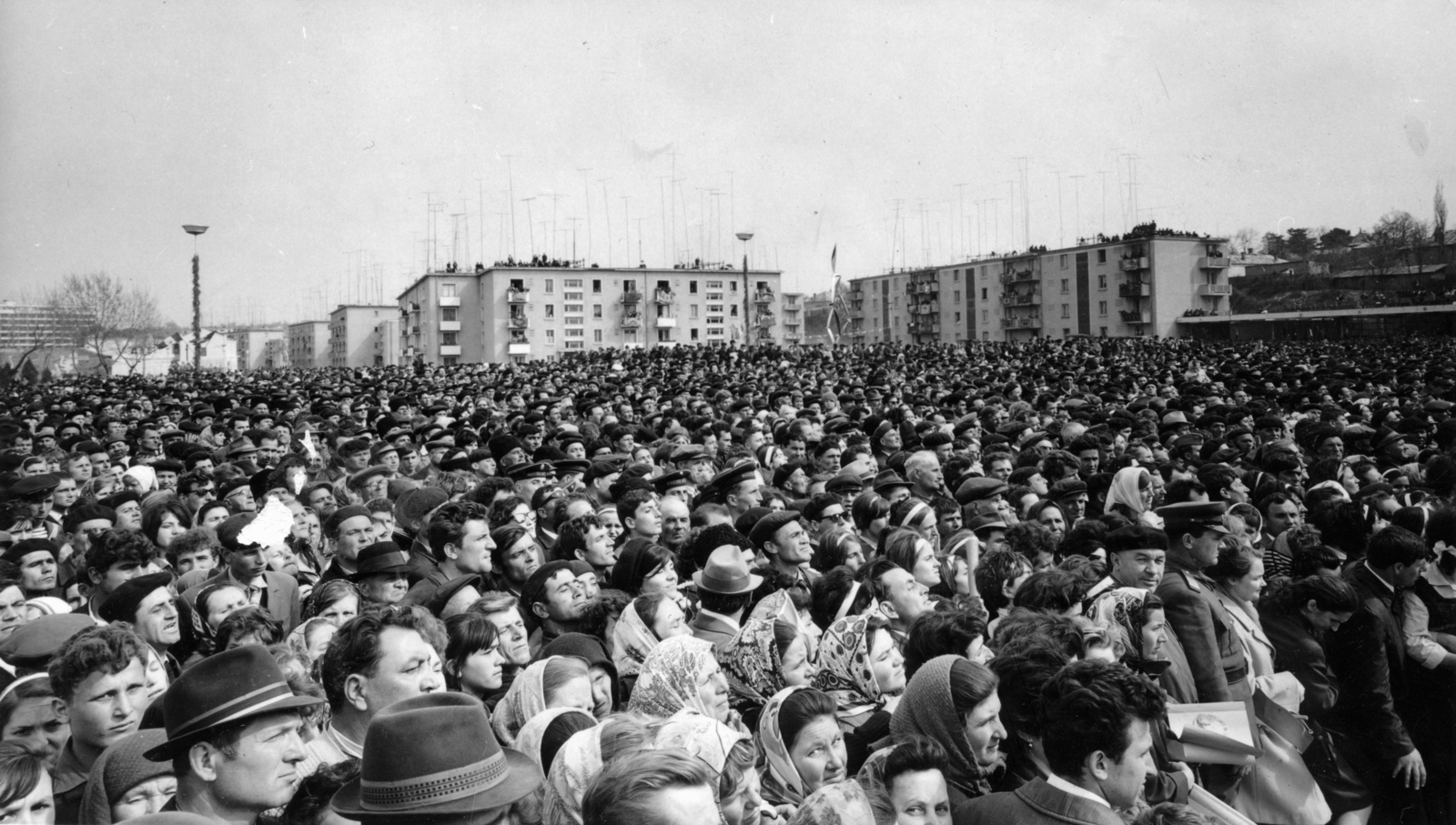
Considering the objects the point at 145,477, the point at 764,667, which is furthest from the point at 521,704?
the point at 145,477

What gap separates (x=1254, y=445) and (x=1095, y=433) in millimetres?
1827

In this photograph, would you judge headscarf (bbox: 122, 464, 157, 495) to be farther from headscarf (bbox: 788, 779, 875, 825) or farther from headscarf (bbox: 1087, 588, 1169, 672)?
headscarf (bbox: 788, 779, 875, 825)

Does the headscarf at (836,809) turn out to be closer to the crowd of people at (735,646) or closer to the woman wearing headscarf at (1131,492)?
the crowd of people at (735,646)

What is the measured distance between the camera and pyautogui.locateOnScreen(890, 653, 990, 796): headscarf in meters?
3.67

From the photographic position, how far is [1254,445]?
40.3ft

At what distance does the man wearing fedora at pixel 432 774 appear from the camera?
9.29ft

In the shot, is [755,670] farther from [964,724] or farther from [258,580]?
[258,580]

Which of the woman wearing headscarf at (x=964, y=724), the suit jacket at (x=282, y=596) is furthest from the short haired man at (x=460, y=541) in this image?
the woman wearing headscarf at (x=964, y=724)

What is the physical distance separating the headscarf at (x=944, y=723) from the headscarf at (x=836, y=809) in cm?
60

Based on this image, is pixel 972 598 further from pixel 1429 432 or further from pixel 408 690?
pixel 1429 432

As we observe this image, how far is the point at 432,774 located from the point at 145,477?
944 cm

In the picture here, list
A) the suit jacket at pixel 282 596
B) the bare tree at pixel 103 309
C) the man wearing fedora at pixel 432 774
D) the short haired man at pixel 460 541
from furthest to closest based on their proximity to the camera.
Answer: the bare tree at pixel 103 309 < the short haired man at pixel 460 541 < the suit jacket at pixel 282 596 < the man wearing fedora at pixel 432 774

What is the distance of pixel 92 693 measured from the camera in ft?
12.6

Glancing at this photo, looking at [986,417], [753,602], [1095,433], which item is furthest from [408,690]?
[986,417]
